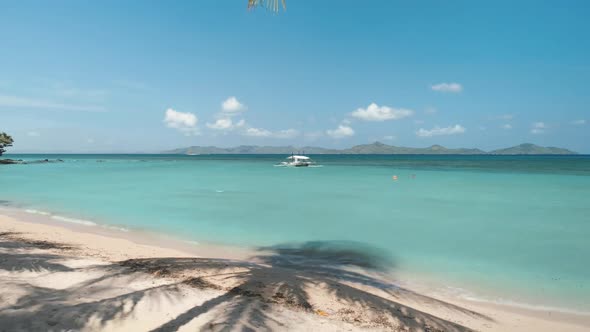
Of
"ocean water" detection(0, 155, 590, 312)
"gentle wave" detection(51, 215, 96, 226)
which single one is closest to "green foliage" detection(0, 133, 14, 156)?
"ocean water" detection(0, 155, 590, 312)

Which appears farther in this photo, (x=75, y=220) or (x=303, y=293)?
(x=75, y=220)

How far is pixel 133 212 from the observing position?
17859mm

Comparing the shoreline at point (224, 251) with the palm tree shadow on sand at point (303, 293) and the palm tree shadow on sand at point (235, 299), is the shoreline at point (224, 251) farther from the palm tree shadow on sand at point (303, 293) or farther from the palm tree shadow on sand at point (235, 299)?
the palm tree shadow on sand at point (235, 299)

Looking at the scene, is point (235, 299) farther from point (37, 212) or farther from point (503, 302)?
point (37, 212)

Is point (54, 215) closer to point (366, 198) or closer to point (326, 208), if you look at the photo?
point (326, 208)

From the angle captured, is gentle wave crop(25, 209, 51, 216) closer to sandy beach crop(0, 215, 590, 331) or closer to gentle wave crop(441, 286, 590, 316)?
sandy beach crop(0, 215, 590, 331)

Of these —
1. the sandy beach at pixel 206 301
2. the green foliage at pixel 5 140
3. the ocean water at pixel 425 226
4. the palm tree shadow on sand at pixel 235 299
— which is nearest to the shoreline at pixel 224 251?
the ocean water at pixel 425 226

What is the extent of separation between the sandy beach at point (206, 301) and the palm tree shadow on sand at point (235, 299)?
0.05 ft

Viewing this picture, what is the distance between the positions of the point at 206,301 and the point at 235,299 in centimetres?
46

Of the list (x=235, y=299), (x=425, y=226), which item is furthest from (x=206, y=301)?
(x=425, y=226)

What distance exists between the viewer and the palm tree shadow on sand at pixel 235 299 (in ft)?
14.9

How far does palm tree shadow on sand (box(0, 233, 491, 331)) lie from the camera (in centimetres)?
454

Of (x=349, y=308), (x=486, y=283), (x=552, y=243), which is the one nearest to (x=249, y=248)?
(x=349, y=308)

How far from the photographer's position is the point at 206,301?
5348 mm
